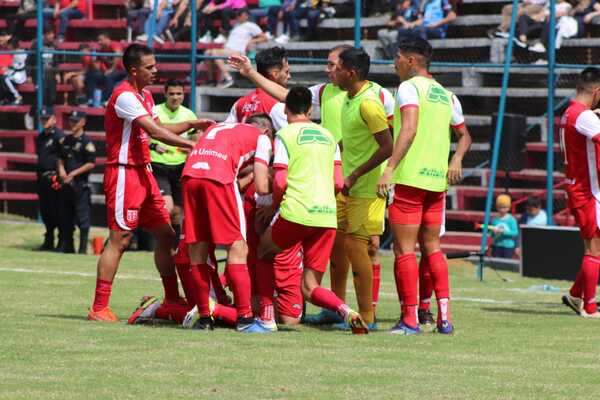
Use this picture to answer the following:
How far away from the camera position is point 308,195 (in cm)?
1098

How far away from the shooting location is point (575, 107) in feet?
43.7

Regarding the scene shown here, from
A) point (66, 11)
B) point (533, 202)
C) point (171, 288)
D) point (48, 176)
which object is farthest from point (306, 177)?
point (66, 11)

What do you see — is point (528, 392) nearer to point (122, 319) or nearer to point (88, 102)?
point (122, 319)

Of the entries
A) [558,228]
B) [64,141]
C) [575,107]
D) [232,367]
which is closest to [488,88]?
[558,228]

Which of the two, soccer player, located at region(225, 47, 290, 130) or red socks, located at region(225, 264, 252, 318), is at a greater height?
soccer player, located at region(225, 47, 290, 130)

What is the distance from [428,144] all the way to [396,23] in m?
13.9

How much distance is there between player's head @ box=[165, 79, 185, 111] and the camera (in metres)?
18.2

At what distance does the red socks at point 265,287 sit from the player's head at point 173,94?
6872mm

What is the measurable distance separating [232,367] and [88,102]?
17799 millimetres

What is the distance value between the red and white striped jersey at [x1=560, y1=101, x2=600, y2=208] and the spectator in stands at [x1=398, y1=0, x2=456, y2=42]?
1111 cm

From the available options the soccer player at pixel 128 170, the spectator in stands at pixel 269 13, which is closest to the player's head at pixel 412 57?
the soccer player at pixel 128 170

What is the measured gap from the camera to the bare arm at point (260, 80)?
38.9 feet

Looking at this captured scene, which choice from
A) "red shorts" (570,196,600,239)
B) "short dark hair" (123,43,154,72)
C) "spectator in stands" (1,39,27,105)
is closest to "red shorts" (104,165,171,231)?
"short dark hair" (123,43,154,72)

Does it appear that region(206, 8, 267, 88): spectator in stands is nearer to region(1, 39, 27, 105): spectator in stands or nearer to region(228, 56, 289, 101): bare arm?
region(1, 39, 27, 105): spectator in stands
